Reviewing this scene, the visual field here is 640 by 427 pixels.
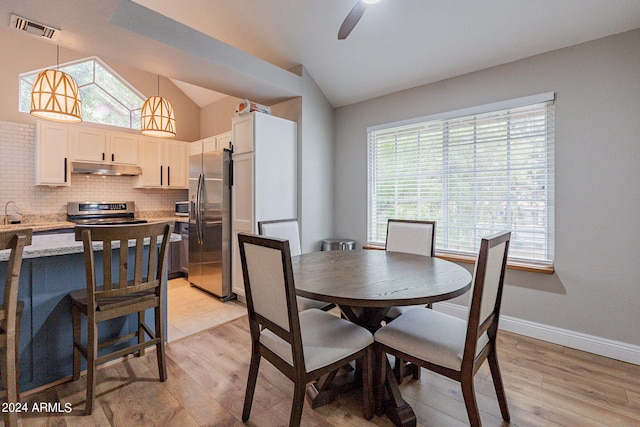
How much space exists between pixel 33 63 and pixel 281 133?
351cm

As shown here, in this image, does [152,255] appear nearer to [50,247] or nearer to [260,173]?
[50,247]

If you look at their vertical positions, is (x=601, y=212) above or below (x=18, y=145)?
below

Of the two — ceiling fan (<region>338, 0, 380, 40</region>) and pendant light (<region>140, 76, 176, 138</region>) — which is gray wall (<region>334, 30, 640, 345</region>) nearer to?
ceiling fan (<region>338, 0, 380, 40</region>)

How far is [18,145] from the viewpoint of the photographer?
376cm

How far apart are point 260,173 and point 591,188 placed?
2.98 metres

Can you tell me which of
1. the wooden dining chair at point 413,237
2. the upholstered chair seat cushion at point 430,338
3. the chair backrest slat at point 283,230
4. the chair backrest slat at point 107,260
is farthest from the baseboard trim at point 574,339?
the chair backrest slat at point 107,260

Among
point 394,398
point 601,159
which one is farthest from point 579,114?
point 394,398

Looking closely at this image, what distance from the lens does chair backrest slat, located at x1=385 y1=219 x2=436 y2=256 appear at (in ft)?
8.28

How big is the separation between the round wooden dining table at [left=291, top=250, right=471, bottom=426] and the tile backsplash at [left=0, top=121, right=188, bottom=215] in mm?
4001

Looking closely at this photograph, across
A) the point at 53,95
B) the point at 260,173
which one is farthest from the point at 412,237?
the point at 53,95

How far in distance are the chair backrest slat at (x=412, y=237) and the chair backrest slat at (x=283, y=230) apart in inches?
34.7

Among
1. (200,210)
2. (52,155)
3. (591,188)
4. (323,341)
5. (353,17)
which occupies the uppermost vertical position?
(353,17)

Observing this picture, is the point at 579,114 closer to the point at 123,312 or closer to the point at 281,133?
the point at 281,133

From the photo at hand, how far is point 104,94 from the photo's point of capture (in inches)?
178
